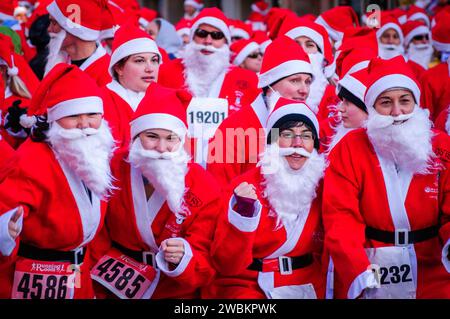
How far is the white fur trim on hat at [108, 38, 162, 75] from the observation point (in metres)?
5.88

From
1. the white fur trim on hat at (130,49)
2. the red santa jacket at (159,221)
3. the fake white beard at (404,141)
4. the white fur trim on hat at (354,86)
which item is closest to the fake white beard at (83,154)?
the red santa jacket at (159,221)

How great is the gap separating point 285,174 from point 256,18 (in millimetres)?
11127

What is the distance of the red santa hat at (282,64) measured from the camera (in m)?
5.87

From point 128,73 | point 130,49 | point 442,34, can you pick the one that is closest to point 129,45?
point 130,49

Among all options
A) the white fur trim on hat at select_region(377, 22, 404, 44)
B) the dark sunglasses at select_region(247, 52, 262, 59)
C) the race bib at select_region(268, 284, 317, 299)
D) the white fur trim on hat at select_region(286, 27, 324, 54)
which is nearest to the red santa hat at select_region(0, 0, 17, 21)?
the dark sunglasses at select_region(247, 52, 262, 59)

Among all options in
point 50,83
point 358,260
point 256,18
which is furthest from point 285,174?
point 256,18

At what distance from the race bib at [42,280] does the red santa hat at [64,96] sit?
83cm

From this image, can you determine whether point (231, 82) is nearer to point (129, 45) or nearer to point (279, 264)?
point (129, 45)

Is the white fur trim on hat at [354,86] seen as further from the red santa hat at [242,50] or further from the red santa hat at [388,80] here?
the red santa hat at [242,50]

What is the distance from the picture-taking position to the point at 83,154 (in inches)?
172

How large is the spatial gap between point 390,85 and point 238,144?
1288 mm

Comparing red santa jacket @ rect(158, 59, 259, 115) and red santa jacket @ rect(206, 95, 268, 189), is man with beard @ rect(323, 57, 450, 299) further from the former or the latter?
red santa jacket @ rect(158, 59, 259, 115)

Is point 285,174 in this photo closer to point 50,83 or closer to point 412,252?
point 412,252
